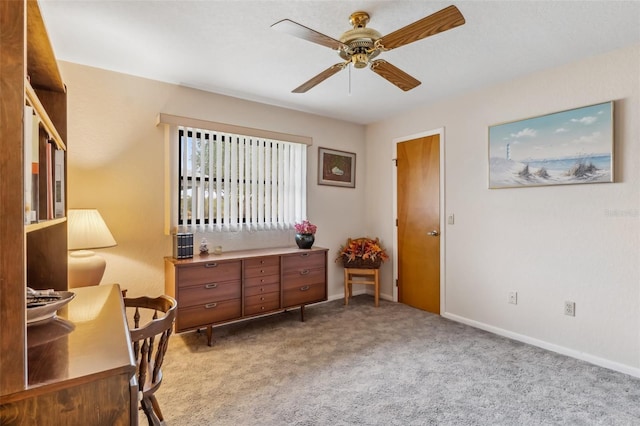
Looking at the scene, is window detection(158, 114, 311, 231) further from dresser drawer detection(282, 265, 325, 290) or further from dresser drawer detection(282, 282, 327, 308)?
dresser drawer detection(282, 282, 327, 308)

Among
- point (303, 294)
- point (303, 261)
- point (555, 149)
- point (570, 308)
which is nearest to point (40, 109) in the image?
point (303, 261)

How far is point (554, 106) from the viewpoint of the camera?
2.84m

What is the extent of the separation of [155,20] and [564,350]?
402cm

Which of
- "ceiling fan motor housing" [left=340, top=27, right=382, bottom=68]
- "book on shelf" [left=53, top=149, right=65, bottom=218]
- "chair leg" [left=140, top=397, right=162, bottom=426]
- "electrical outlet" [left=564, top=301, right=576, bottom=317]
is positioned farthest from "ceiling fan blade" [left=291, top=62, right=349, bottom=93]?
"electrical outlet" [left=564, top=301, right=576, bottom=317]

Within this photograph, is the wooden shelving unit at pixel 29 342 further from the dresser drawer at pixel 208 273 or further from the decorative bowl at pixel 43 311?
the dresser drawer at pixel 208 273

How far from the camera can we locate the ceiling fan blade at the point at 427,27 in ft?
5.19

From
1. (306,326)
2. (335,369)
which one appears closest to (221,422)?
(335,369)

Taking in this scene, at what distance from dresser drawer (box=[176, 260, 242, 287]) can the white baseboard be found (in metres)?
2.40

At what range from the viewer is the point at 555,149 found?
2793mm

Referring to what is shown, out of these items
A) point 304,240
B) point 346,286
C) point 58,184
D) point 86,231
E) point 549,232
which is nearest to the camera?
point 58,184

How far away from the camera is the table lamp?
232cm

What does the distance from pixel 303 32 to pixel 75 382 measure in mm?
1772

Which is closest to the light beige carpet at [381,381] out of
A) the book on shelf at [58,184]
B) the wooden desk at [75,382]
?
the wooden desk at [75,382]

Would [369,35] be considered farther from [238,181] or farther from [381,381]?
[381,381]
